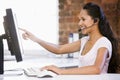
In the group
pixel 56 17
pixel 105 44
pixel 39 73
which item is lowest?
pixel 39 73

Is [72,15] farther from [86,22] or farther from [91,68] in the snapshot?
[91,68]

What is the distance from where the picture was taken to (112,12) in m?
3.98

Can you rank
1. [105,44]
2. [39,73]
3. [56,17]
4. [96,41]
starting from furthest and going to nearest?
[56,17], [96,41], [105,44], [39,73]

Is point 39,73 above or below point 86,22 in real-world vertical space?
below

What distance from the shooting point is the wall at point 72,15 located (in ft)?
13.0

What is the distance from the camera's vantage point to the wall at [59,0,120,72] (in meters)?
3.96

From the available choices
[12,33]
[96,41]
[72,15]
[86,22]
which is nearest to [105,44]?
[96,41]

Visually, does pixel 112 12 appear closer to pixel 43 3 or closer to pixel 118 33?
pixel 118 33

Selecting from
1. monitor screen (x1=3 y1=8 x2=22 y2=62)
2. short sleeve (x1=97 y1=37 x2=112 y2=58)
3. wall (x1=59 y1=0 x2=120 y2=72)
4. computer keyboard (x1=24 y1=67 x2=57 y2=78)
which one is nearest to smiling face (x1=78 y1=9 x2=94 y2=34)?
short sleeve (x1=97 y1=37 x2=112 y2=58)

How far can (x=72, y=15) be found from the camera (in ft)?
13.0

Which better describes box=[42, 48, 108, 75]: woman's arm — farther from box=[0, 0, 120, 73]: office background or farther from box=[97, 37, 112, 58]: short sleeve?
box=[0, 0, 120, 73]: office background

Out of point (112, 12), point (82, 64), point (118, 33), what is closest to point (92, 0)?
point (112, 12)

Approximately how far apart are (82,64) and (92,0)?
1.51 m

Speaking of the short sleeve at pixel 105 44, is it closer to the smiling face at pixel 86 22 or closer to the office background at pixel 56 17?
the smiling face at pixel 86 22
